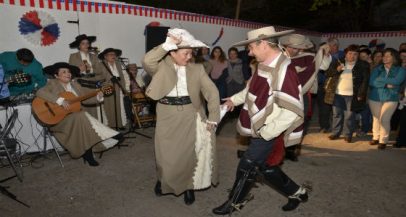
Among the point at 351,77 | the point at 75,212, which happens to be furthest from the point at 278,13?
the point at 75,212

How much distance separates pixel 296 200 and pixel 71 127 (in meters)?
3.41

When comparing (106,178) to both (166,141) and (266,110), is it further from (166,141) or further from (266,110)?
(266,110)

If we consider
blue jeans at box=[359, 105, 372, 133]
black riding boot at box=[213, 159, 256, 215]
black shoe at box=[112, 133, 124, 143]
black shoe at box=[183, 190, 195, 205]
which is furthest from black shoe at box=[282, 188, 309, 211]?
blue jeans at box=[359, 105, 372, 133]

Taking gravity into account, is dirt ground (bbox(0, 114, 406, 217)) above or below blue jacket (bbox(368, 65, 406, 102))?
below

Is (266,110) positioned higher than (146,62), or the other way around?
(146,62)

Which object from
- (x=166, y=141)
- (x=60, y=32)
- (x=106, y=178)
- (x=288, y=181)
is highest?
(x=60, y=32)

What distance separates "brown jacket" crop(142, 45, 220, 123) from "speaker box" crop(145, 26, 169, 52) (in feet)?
16.1

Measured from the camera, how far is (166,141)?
351cm

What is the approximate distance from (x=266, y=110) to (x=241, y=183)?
2.62 feet

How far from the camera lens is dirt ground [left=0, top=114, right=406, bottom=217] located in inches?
143

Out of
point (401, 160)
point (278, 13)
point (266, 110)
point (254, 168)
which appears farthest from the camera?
point (278, 13)

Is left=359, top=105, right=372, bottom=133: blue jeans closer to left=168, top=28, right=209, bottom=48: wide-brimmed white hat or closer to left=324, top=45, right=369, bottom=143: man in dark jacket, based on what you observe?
left=324, top=45, right=369, bottom=143: man in dark jacket

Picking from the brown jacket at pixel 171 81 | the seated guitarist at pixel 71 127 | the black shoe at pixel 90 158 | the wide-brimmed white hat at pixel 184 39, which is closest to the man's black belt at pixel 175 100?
the brown jacket at pixel 171 81

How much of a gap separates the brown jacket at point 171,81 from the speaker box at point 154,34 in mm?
4912
